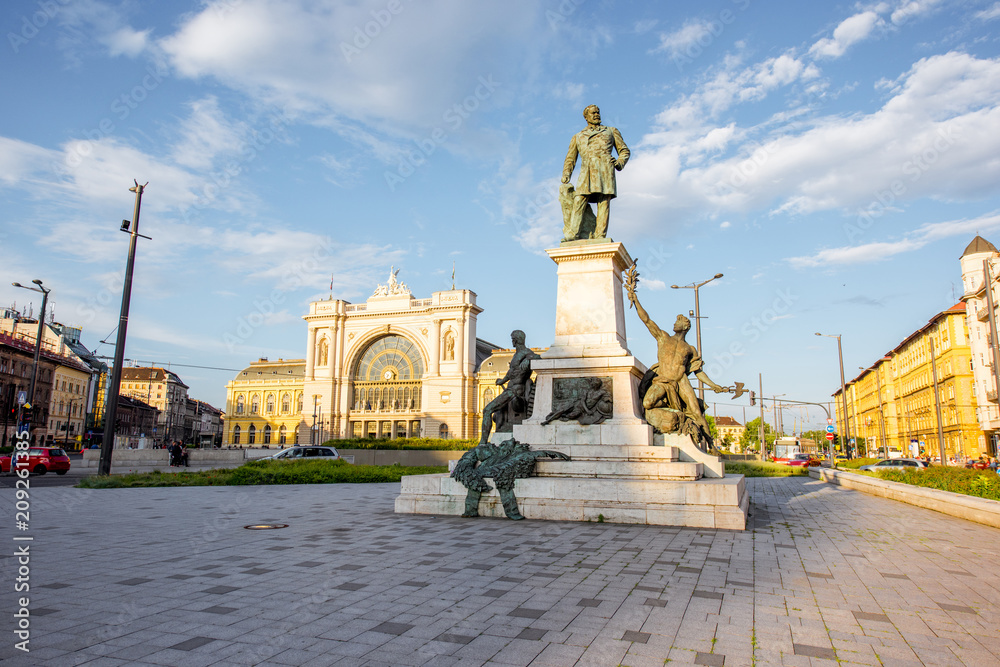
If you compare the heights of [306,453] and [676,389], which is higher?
[676,389]

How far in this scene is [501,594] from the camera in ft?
17.0

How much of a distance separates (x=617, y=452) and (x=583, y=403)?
1185 mm

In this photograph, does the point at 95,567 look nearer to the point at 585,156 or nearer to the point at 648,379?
the point at 648,379

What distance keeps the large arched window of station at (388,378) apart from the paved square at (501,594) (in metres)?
68.1

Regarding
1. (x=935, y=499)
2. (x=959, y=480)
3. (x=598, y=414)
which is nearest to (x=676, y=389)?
(x=598, y=414)

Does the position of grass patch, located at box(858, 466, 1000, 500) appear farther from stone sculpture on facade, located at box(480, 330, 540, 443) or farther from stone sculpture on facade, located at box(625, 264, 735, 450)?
stone sculpture on facade, located at box(480, 330, 540, 443)

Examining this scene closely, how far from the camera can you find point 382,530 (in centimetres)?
862

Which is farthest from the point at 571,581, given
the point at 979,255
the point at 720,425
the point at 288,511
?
the point at 720,425

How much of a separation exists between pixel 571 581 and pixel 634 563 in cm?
107

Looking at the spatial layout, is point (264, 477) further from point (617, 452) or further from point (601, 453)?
point (617, 452)

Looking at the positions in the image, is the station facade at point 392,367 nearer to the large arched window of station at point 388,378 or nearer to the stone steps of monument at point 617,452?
the large arched window of station at point 388,378

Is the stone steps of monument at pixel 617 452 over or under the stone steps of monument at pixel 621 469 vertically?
over

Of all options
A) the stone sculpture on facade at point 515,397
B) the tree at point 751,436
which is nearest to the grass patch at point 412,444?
the stone sculpture on facade at point 515,397

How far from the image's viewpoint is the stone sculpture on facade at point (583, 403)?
1094 centimetres
